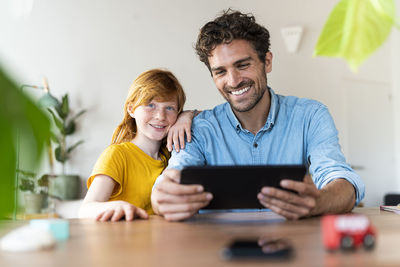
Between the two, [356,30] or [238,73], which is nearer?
[356,30]

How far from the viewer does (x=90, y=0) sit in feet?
15.8

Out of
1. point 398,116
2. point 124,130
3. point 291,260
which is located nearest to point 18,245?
point 291,260

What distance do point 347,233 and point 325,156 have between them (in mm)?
1008

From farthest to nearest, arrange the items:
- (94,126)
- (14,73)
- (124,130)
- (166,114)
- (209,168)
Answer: (94,126), (124,130), (166,114), (209,168), (14,73)

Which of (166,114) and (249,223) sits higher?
(166,114)

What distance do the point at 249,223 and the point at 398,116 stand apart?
496 centimetres

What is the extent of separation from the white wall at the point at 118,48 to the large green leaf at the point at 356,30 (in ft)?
15.1

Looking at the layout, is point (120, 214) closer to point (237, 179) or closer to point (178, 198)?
point (178, 198)

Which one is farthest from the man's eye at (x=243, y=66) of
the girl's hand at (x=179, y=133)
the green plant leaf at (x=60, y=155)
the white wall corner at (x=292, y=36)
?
the white wall corner at (x=292, y=36)

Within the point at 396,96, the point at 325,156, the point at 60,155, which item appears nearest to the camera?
the point at 325,156

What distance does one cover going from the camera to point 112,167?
69.8 inches

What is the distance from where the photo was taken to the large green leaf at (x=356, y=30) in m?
0.26

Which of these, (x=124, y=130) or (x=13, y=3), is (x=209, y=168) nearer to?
(x=13, y=3)

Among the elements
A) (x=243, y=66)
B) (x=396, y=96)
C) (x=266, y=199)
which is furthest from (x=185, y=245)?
(x=396, y=96)
